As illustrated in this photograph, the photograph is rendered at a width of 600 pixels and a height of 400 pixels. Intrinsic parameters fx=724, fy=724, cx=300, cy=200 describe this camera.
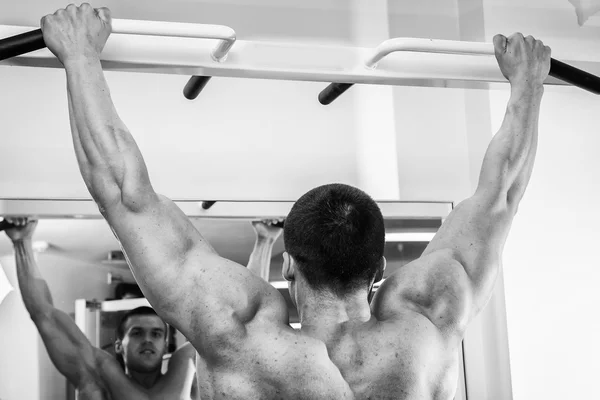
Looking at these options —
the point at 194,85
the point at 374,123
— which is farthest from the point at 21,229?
the point at 374,123

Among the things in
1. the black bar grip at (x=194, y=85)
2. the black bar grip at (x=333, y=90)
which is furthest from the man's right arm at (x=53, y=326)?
the black bar grip at (x=333, y=90)

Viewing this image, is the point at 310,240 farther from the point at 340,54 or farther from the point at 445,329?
the point at 340,54

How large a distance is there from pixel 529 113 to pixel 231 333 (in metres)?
0.95

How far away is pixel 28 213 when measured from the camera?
2195 millimetres

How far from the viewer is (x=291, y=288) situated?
5.31ft

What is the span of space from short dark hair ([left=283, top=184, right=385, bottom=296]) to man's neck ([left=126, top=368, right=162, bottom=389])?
915 mm

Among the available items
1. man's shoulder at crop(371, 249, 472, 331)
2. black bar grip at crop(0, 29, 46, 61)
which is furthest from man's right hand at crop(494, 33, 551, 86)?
black bar grip at crop(0, 29, 46, 61)

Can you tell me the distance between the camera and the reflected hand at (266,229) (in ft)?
7.86

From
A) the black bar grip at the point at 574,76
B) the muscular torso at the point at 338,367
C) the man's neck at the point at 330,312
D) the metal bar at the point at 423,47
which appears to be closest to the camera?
the muscular torso at the point at 338,367

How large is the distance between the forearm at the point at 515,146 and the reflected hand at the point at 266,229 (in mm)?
836

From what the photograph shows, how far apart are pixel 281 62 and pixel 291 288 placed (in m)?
0.53

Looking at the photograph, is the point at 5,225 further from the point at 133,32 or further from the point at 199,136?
the point at 133,32

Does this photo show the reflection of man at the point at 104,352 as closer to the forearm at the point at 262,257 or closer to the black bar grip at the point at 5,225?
the black bar grip at the point at 5,225

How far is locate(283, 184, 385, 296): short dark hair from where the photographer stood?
1.49 m
